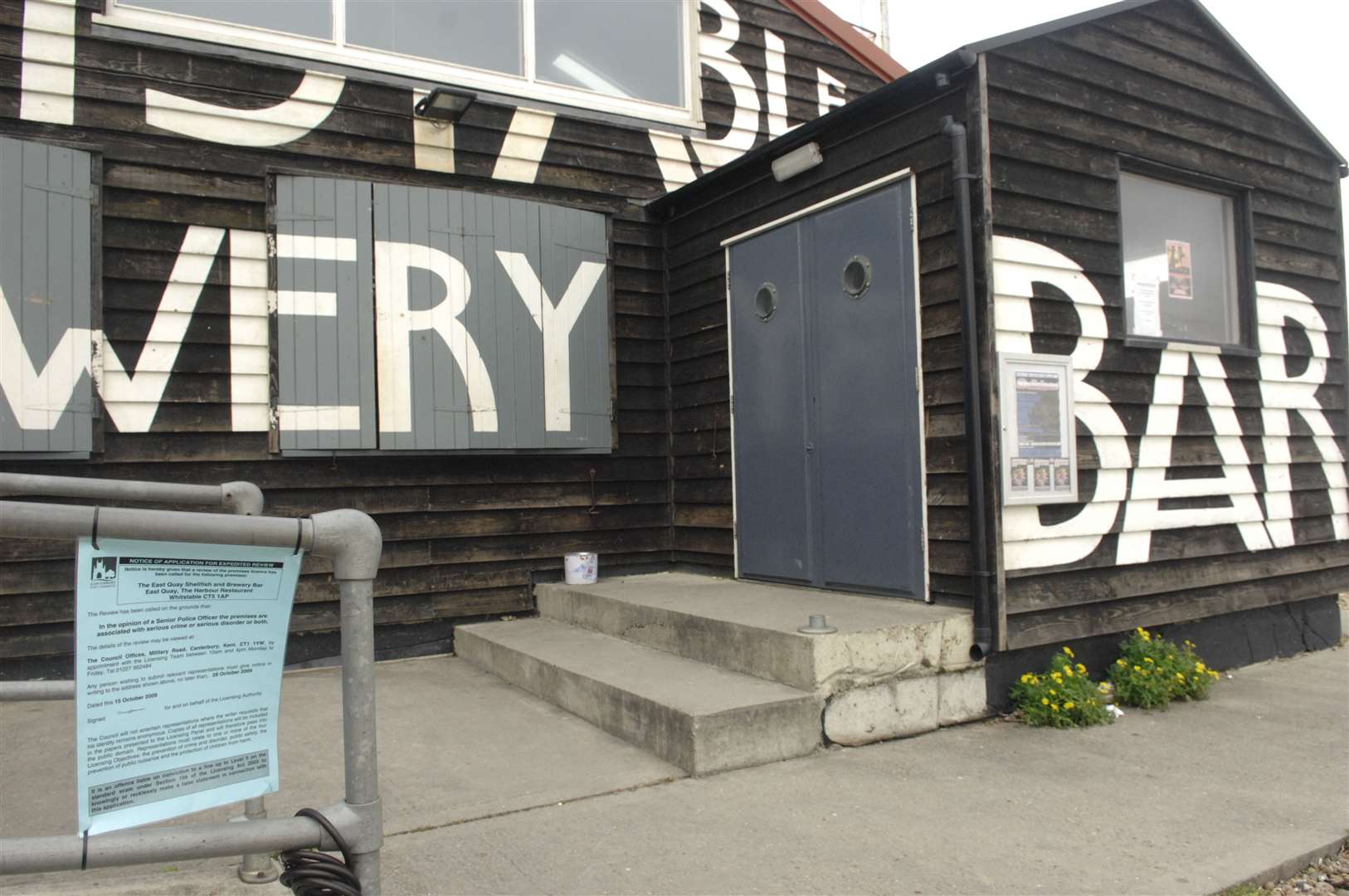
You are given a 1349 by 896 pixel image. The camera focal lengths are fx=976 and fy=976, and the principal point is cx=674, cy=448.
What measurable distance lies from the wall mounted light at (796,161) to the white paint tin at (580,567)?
8.87ft

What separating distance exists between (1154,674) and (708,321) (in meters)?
3.40

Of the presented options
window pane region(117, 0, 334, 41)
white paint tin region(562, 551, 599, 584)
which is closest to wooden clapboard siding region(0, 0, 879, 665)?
white paint tin region(562, 551, 599, 584)

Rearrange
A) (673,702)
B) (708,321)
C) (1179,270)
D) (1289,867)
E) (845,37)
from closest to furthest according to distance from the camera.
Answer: (1289,867) → (673,702) → (1179,270) → (708,321) → (845,37)

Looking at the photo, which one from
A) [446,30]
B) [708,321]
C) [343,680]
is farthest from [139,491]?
[446,30]

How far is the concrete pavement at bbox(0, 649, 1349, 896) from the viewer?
112 inches

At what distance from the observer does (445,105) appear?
6.08 m

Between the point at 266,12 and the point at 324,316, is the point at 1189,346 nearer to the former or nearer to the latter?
the point at 324,316

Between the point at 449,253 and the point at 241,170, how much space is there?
4.10 ft

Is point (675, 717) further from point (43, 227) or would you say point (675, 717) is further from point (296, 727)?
point (43, 227)

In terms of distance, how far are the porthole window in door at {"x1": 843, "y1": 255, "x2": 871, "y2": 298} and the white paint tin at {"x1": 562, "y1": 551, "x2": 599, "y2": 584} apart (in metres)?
2.49

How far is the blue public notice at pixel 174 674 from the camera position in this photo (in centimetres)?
137

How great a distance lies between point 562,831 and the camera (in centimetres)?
322

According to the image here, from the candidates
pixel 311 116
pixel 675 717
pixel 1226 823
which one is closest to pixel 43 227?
pixel 311 116

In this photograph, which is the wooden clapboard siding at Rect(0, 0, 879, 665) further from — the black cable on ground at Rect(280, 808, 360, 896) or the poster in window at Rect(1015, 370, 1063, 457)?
the black cable on ground at Rect(280, 808, 360, 896)
